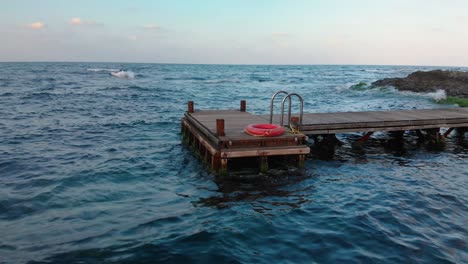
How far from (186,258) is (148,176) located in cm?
534

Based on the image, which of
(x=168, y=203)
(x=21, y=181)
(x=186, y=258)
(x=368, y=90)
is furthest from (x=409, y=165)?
(x=368, y=90)

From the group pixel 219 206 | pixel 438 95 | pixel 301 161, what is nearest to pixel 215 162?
pixel 219 206

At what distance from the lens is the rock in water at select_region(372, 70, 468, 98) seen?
36.3 m

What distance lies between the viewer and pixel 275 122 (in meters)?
14.1

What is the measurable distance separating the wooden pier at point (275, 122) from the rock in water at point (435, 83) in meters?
20.8

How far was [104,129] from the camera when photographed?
19562mm

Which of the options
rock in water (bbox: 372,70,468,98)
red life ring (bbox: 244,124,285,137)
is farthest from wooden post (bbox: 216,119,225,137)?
rock in water (bbox: 372,70,468,98)

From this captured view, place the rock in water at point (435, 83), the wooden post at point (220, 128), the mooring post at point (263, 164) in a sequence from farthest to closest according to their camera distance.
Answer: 1. the rock in water at point (435, 83)
2. the mooring post at point (263, 164)
3. the wooden post at point (220, 128)

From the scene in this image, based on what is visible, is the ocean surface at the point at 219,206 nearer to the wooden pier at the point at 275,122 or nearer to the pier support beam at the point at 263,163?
the pier support beam at the point at 263,163

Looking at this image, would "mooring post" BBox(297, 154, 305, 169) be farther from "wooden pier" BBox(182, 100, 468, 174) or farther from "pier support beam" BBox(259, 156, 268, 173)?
"pier support beam" BBox(259, 156, 268, 173)

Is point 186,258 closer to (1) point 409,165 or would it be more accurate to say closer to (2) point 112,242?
(2) point 112,242

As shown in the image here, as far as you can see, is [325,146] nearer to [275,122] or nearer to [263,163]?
[275,122]

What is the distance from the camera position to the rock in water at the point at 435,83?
36.3m

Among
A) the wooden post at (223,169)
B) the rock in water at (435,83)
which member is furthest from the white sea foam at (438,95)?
the wooden post at (223,169)
